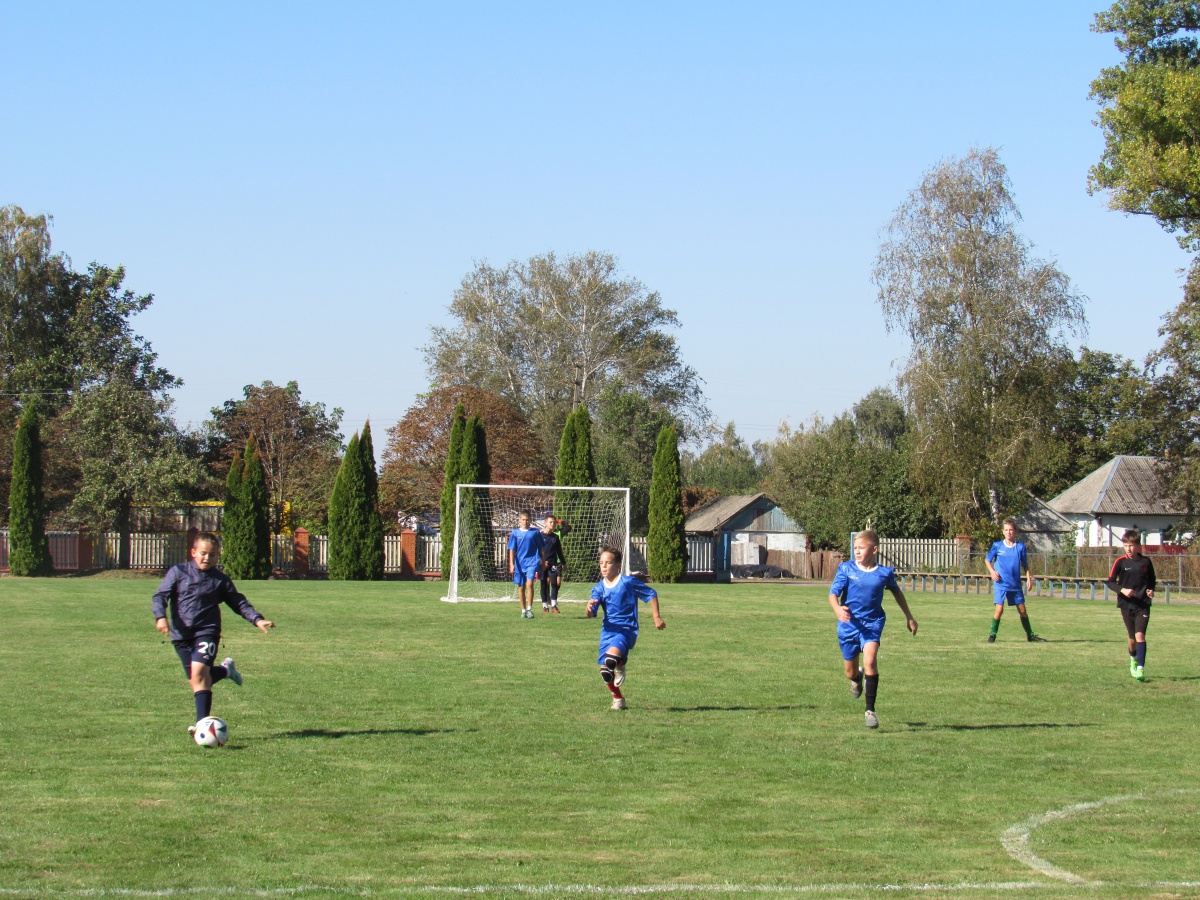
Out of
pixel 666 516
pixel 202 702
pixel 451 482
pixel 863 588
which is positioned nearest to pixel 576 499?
pixel 666 516

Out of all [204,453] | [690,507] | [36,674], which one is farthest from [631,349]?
[36,674]

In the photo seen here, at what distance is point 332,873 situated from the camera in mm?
6430

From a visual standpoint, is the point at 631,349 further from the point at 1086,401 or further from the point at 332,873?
the point at 332,873

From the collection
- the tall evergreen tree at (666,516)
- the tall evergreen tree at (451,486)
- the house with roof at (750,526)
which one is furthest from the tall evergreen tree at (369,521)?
the house with roof at (750,526)

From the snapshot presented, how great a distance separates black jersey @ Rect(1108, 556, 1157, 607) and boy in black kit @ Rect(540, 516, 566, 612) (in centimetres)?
1052

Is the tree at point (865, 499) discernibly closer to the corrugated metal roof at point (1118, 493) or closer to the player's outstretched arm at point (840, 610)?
the corrugated metal roof at point (1118, 493)

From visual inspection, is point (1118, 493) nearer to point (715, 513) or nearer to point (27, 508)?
point (715, 513)

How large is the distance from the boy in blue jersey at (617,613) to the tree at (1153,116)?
2398 cm

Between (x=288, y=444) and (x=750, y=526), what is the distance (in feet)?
106

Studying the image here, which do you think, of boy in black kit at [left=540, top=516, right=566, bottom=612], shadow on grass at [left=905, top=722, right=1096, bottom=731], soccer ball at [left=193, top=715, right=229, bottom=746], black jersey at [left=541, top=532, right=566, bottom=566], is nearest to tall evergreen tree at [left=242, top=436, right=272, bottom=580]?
boy in black kit at [left=540, top=516, right=566, bottom=612]

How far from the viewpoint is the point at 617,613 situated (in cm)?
1211

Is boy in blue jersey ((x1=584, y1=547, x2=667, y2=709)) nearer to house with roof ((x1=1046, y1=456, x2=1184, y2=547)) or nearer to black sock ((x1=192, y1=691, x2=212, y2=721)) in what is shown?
black sock ((x1=192, y1=691, x2=212, y2=721))

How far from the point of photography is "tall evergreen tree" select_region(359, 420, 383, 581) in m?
45.3

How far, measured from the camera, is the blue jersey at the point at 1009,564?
66.5 feet
